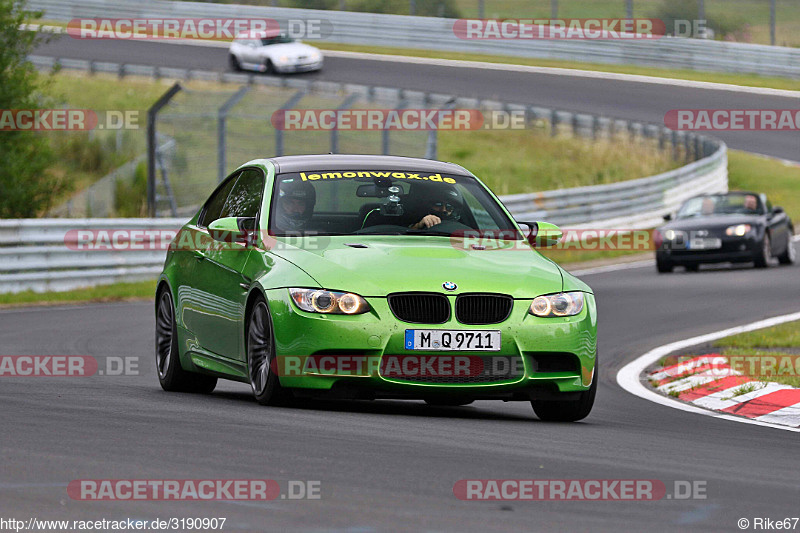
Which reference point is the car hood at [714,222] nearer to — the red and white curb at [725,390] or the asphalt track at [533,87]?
the red and white curb at [725,390]

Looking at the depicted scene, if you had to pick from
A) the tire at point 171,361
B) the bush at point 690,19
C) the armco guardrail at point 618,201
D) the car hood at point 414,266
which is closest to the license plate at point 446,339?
the car hood at point 414,266

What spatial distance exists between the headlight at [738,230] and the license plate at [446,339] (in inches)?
569

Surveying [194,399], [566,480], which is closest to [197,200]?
[194,399]

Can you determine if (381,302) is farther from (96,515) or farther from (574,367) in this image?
(96,515)

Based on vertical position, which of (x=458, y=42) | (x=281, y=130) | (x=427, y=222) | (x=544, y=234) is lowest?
(x=458, y=42)

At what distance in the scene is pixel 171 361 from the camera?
9.80 metres

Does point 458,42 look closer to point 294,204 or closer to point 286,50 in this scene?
point 286,50

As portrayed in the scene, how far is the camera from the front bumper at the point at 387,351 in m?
7.80

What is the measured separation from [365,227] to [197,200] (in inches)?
693
